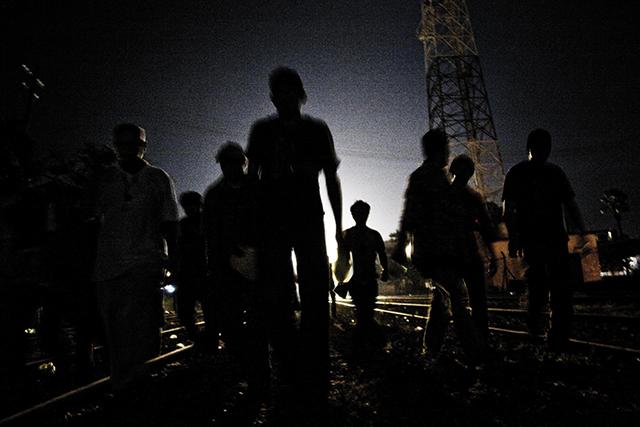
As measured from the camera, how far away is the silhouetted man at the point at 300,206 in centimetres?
238

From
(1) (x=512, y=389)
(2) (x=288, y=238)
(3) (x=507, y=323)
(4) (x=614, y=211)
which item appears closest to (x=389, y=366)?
(1) (x=512, y=389)

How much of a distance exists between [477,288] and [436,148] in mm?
1377

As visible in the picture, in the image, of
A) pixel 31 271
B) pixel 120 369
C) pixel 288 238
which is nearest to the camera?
pixel 288 238

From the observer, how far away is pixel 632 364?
11.2 feet

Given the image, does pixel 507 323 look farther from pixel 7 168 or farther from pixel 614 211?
pixel 614 211

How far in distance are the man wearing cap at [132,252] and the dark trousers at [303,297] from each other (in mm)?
956

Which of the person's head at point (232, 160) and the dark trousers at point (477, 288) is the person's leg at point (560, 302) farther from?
the person's head at point (232, 160)

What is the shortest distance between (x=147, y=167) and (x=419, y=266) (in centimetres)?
246

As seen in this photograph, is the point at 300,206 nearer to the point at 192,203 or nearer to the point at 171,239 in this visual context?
the point at 171,239

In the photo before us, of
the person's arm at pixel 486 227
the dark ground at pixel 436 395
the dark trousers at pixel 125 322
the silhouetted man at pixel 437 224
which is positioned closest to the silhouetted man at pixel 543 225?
the person's arm at pixel 486 227

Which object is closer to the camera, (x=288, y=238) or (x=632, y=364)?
(x=288, y=238)

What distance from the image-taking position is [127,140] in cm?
303

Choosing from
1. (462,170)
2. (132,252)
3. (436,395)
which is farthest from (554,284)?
(132,252)

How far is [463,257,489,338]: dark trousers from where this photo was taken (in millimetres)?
3826
